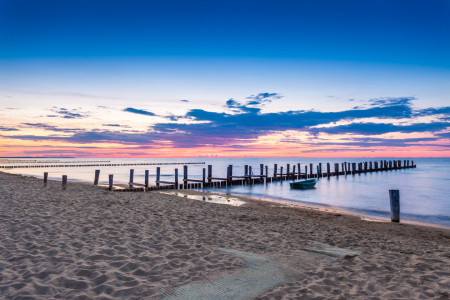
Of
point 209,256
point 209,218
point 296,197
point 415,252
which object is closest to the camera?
point 209,256

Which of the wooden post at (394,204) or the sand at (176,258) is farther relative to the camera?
the wooden post at (394,204)

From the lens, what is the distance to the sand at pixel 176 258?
166 inches

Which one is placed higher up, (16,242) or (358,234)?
(16,242)

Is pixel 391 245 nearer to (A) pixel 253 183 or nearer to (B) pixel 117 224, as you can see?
(B) pixel 117 224

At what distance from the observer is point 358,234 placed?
902 cm

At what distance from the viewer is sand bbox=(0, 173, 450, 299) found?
4219 millimetres

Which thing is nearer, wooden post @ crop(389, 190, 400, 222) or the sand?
the sand

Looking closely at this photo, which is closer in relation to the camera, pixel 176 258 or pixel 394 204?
pixel 176 258

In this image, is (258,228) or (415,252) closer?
(415,252)

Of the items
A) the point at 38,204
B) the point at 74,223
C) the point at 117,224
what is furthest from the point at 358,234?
the point at 38,204

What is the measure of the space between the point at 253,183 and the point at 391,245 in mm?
24301

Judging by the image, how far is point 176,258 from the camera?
215 inches

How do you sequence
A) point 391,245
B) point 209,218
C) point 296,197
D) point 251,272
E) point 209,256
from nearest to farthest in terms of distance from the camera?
1. point 251,272
2. point 209,256
3. point 391,245
4. point 209,218
5. point 296,197

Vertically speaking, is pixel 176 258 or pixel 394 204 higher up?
pixel 176 258
